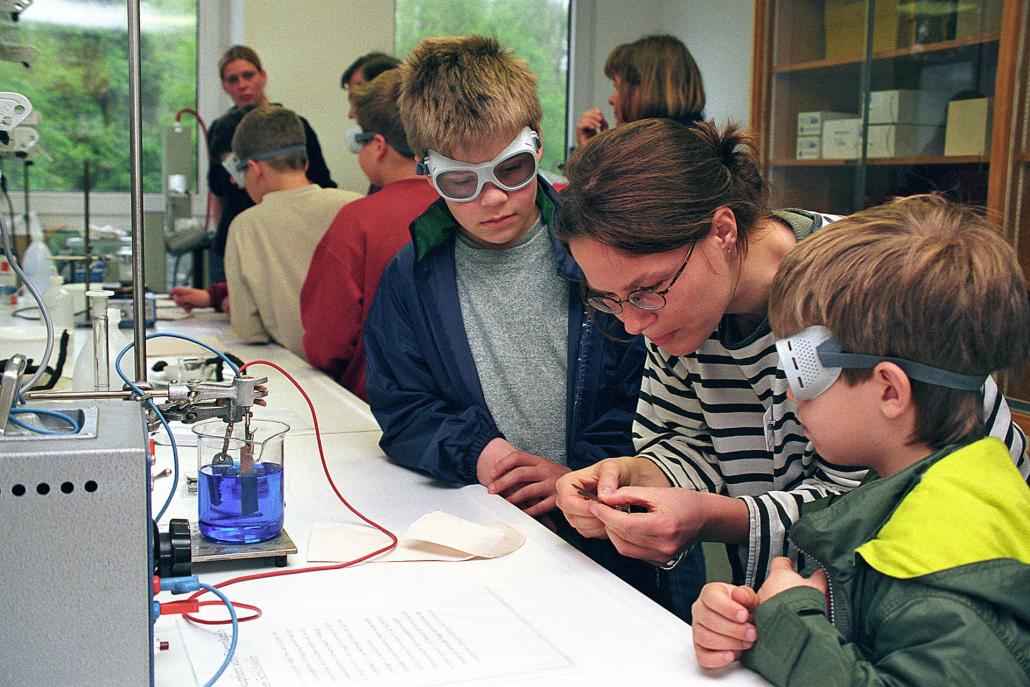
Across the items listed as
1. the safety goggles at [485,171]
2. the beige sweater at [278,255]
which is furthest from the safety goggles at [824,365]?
the beige sweater at [278,255]

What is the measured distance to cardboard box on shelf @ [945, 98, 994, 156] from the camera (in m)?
2.91

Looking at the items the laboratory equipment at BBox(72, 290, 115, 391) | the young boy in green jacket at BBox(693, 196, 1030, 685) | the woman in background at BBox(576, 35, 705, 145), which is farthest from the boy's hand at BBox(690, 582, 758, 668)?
the woman in background at BBox(576, 35, 705, 145)

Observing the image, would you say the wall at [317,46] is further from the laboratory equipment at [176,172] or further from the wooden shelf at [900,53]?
the wooden shelf at [900,53]

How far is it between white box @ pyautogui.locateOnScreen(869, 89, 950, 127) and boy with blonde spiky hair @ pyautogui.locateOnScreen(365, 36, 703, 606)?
188cm

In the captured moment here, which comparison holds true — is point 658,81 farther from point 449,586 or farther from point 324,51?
point 449,586


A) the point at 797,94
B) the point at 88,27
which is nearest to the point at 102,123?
the point at 88,27

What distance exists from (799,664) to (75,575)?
24.1 inches

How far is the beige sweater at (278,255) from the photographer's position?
2963 millimetres

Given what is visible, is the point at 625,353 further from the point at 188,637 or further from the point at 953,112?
the point at 953,112

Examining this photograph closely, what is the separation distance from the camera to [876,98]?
3.39 m

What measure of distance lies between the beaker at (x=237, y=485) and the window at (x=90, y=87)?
3.41m

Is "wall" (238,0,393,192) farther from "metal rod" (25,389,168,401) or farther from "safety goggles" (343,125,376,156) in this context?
"metal rod" (25,389,168,401)

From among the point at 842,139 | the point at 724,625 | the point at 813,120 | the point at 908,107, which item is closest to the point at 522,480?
the point at 724,625

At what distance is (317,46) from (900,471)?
405cm
